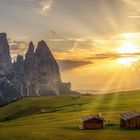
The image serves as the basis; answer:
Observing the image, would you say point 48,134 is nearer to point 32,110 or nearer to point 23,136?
point 23,136

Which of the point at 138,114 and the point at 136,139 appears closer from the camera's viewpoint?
the point at 136,139

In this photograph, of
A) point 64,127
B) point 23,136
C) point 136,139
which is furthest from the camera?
point 64,127

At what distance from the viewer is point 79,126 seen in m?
99.5

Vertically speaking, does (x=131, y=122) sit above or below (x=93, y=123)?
above

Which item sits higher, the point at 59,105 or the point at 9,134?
the point at 59,105

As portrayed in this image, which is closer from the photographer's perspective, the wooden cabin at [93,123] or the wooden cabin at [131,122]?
the wooden cabin at [131,122]

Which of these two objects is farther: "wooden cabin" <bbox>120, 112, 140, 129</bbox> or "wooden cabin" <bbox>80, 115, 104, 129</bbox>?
"wooden cabin" <bbox>80, 115, 104, 129</bbox>

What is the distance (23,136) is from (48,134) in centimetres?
570

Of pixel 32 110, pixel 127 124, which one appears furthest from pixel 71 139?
pixel 32 110

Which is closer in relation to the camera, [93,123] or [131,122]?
[131,122]

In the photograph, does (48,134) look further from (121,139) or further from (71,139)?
(121,139)

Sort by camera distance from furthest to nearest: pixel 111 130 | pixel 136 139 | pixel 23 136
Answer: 1. pixel 111 130
2. pixel 23 136
3. pixel 136 139

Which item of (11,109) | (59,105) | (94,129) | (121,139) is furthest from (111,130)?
(11,109)

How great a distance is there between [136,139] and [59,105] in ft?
370
